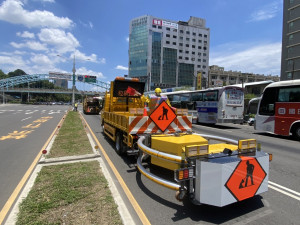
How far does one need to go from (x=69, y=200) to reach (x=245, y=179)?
2951 millimetres

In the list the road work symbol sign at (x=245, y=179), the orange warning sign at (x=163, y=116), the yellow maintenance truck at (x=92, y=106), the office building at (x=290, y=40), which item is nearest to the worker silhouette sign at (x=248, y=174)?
the road work symbol sign at (x=245, y=179)

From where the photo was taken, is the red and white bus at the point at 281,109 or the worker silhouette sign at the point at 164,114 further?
the red and white bus at the point at 281,109

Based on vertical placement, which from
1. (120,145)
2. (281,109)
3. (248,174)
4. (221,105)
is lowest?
(120,145)

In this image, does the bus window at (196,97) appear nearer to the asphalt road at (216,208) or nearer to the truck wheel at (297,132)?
the truck wheel at (297,132)

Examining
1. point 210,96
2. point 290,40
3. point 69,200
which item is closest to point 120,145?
point 69,200

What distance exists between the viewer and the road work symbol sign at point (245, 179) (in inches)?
126

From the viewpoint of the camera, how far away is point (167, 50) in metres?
105

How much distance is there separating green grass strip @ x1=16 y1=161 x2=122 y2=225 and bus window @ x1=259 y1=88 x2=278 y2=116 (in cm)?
1146

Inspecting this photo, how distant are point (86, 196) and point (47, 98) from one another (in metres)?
143

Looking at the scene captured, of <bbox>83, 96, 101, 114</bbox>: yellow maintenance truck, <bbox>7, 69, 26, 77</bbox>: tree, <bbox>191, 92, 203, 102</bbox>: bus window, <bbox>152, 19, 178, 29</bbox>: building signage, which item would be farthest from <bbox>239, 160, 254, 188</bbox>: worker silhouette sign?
<bbox>7, 69, 26, 77</bbox>: tree

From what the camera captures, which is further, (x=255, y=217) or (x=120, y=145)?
(x=120, y=145)

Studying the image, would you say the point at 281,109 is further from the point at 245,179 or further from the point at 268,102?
the point at 245,179

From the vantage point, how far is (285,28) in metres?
48.9

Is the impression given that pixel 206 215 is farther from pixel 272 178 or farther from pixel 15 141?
pixel 15 141
